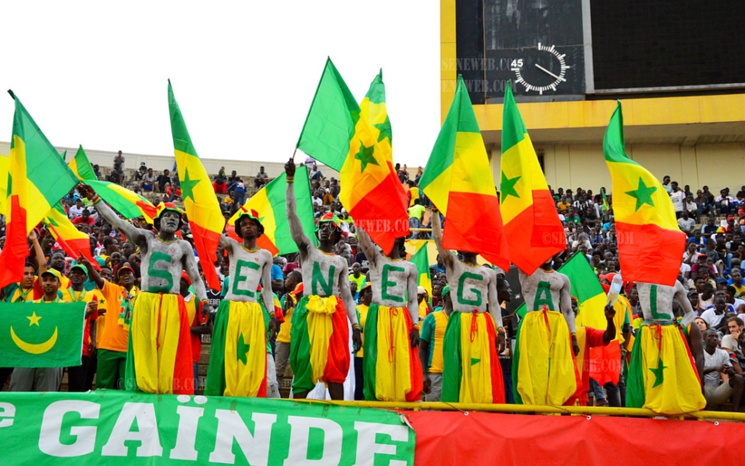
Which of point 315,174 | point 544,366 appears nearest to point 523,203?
point 544,366

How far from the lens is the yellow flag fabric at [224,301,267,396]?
314 inches

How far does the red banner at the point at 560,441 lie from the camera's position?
7.66 meters

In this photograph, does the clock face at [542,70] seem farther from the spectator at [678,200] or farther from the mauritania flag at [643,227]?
the mauritania flag at [643,227]

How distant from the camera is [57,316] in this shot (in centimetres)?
844

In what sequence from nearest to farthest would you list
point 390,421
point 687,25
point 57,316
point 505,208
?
1. point 390,421
2. point 57,316
3. point 505,208
4. point 687,25

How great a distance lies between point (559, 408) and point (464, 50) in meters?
21.5

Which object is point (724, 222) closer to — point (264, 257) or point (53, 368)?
point (264, 257)

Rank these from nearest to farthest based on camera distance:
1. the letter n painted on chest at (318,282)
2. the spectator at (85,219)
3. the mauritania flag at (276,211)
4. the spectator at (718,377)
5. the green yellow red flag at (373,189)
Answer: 1. the letter n painted on chest at (318,282)
2. the green yellow red flag at (373,189)
3. the spectator at (718,377)
4. the mauritania flag at (276,211)
5. the spectator at (85,219)

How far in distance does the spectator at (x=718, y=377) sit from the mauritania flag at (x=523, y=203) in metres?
2.49

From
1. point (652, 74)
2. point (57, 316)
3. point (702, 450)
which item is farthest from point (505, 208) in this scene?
point (652, 74)

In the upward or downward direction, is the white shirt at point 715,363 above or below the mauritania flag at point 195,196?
below

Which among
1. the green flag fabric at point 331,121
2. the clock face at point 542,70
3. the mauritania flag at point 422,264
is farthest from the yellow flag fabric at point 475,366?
the clock face at point 542,70

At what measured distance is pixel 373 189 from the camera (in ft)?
28.6

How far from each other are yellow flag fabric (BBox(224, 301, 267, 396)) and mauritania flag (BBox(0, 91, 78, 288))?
2183mm
